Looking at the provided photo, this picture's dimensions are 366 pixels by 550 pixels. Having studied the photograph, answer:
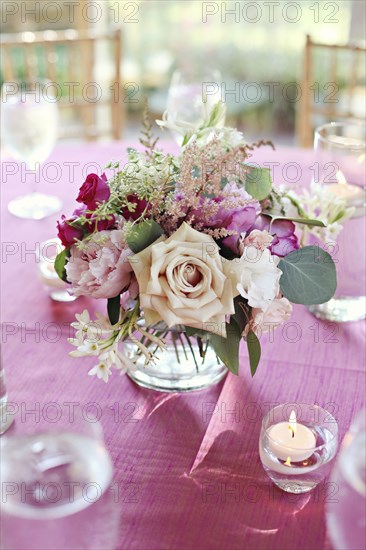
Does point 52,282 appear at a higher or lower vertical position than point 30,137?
lower

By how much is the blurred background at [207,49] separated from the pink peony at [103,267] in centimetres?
243

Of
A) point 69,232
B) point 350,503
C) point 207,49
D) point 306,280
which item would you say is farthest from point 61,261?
point 207,49

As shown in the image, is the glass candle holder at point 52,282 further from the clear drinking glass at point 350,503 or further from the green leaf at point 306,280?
the clear drinking glass at point 350,503

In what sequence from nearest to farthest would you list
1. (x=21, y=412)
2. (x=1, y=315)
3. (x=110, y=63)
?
(x=21, y=412)
(x=1, y=315)
(x=110, y=63)

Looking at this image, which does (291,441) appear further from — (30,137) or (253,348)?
(30,137)

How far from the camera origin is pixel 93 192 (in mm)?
894

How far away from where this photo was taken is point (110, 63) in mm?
3631

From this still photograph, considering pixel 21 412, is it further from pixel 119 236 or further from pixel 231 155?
pixel 231 155

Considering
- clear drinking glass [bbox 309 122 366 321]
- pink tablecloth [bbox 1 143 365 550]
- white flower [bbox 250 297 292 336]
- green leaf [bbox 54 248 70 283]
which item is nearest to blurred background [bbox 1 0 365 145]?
clear drinking glass [bbox 309 122 366 321]

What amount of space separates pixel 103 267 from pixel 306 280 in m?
0.23

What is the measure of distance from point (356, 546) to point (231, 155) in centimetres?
44

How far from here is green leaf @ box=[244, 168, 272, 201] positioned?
0.94m

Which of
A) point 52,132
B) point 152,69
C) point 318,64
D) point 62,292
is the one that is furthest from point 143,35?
point 62,292

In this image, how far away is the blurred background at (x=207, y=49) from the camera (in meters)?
3.38
